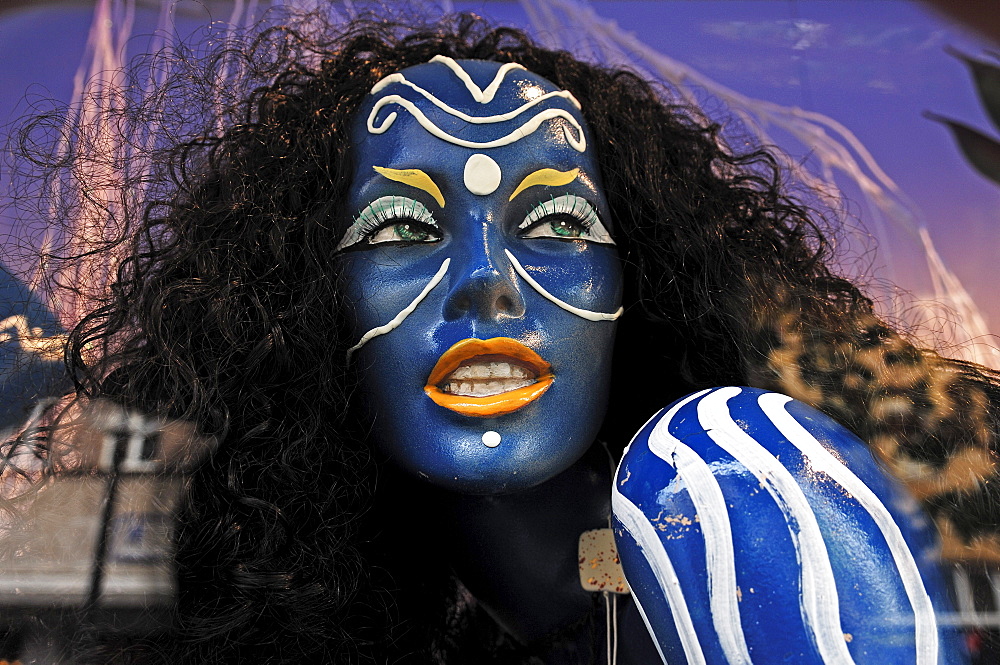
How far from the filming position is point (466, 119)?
1244 millimetres

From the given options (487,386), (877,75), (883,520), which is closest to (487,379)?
(487,386)

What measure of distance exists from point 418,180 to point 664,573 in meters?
0.68

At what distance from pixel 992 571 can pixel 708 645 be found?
49cm

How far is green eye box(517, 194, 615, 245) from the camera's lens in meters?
1.24

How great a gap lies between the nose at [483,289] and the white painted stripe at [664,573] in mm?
355

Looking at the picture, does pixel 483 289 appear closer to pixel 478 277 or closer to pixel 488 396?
pixel 478 277

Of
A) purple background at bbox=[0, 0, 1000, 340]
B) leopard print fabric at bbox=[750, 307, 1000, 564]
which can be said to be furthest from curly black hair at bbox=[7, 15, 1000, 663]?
purple background at bbox=[0, 0, 1000, 340]

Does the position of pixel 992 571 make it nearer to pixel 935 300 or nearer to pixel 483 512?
pixel 483 512

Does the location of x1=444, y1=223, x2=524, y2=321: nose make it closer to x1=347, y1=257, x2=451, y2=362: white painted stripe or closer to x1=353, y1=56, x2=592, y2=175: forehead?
x1=347, y1=257, x2=451, y2=362: white painted stripe

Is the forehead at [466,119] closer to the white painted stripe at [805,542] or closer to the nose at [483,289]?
the nose at [483,289]

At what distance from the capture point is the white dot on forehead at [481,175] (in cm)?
120

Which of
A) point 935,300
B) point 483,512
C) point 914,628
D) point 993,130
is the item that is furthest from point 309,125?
point 993,130

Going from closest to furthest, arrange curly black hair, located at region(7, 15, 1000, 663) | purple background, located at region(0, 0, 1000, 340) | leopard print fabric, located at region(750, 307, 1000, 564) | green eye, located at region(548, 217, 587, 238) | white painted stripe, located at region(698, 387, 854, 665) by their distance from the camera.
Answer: white painted stripe, located at region(698, 387, 854, 665)
leopard print fabric, located at region(750, 307, 1000, 564)
curly black hair, located at region(7, 15, 1000, 663)
green eye, located at region(548, 217, 587, 238)
purple background, located at region(0, 0, 1000, 340)

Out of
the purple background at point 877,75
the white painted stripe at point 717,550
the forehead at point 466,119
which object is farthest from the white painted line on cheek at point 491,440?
the purple background at point 877,75
